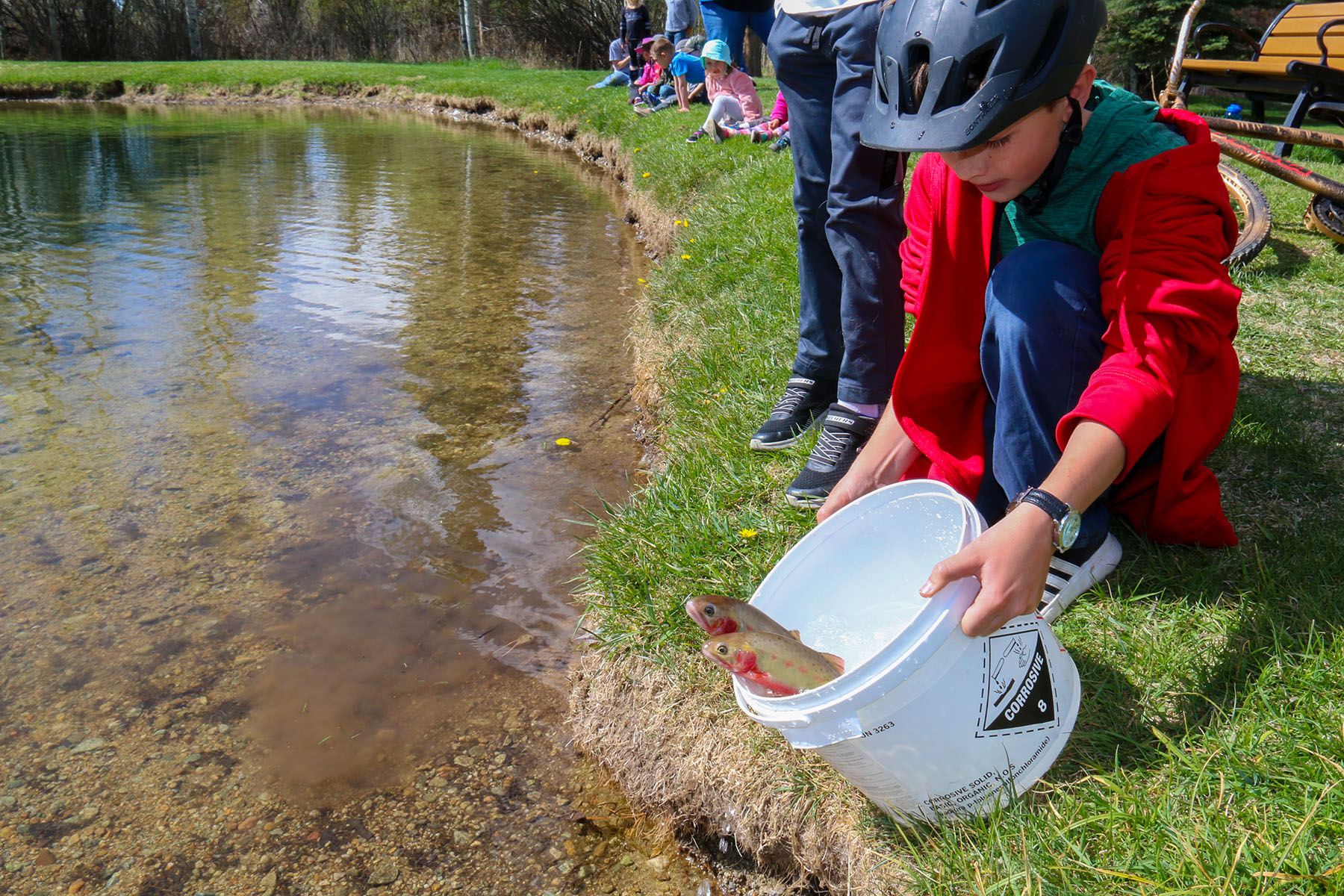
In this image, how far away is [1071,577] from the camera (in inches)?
80.9

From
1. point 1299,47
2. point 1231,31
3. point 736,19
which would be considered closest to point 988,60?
point 1231,31

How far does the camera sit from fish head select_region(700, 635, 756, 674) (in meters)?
1.56

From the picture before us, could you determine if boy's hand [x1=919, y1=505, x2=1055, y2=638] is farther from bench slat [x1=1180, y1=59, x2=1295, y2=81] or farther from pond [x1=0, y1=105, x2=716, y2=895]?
bench slat [x1=1180, y1=59, x2=1295, y2=81]

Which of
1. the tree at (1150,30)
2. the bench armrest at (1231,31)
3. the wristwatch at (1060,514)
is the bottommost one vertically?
the wristwatch at (1060,514)

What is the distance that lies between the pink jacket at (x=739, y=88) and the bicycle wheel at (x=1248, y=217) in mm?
5549

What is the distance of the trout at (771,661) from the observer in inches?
61.7

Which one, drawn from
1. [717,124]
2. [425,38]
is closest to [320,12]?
[425,38]

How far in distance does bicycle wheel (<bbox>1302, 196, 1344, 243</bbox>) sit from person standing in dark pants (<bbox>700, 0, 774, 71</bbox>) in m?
3.22

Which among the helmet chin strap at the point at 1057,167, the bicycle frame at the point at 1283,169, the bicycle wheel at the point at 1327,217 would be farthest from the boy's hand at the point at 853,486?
the bicycle wheel at the point at 1327,217

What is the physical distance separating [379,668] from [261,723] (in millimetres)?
353

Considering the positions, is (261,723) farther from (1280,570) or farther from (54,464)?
(1280,570)

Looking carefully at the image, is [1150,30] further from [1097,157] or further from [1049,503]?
[1049,503]

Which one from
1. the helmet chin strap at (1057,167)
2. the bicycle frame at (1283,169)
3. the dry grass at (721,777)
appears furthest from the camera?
the bicycle frame at (1283,169)

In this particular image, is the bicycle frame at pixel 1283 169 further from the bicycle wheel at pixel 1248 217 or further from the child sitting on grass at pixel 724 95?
the child sitting on grass at pixel 724 95
